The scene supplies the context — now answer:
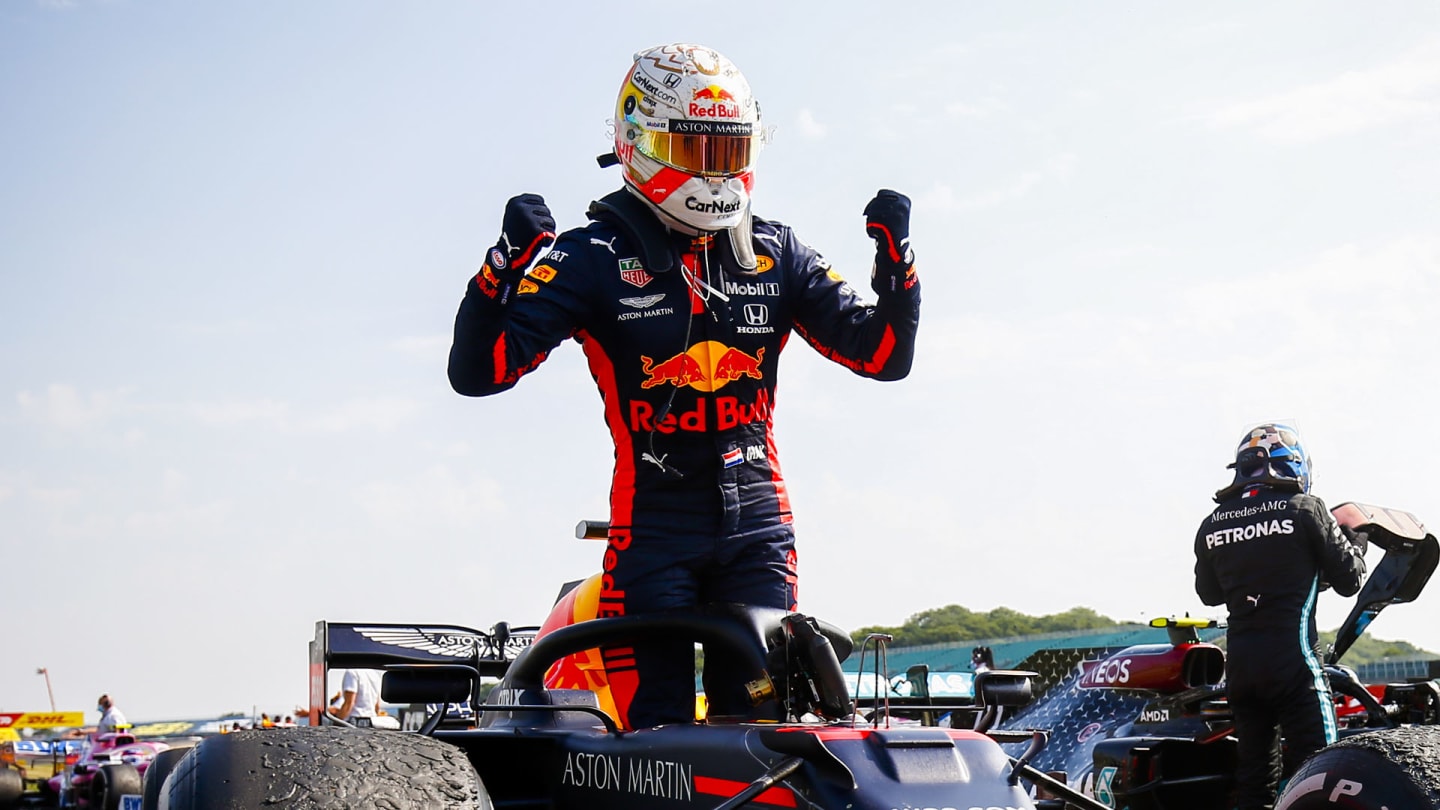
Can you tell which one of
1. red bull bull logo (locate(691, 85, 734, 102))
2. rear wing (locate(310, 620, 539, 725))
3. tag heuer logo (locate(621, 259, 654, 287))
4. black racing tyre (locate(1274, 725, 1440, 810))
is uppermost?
red bull bull logo (locate(691, 85, 734, 102))

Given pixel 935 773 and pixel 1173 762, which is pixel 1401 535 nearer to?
pixel 1173 762

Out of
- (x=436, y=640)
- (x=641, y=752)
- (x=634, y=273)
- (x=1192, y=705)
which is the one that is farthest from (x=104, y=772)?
(x=641, y=752)

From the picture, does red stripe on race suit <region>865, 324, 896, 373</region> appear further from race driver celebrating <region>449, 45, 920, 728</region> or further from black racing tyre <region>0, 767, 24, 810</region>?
black racing tyre <region>0, 767, 24, 810</region>

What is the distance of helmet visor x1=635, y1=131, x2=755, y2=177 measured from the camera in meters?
4.43

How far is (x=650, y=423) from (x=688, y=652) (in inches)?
27.1

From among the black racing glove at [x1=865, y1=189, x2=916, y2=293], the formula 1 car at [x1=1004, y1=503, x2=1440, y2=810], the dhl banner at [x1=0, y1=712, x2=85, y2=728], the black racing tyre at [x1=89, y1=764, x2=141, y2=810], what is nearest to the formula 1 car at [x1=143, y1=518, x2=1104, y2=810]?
the black racing glove at [x1=865, y1=189, x2=916, y2=293]

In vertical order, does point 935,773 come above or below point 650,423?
below

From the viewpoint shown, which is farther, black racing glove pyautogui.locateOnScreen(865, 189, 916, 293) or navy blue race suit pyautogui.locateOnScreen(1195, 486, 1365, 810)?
navy blue race suit pyautogui.locateOnScreen(1195, 486, 1365, 810)

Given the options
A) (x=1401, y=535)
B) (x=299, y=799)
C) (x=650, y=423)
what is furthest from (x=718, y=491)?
(x=1401, y=535)

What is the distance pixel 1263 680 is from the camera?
600 centimetres

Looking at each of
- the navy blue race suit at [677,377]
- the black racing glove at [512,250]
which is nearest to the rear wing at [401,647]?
the navy blue race suit at [677,377]

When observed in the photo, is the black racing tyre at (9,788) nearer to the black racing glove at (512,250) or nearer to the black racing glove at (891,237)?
the black racing glove at (512,250)

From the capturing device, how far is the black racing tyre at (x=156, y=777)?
12.1ft

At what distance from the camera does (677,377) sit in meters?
4.33
